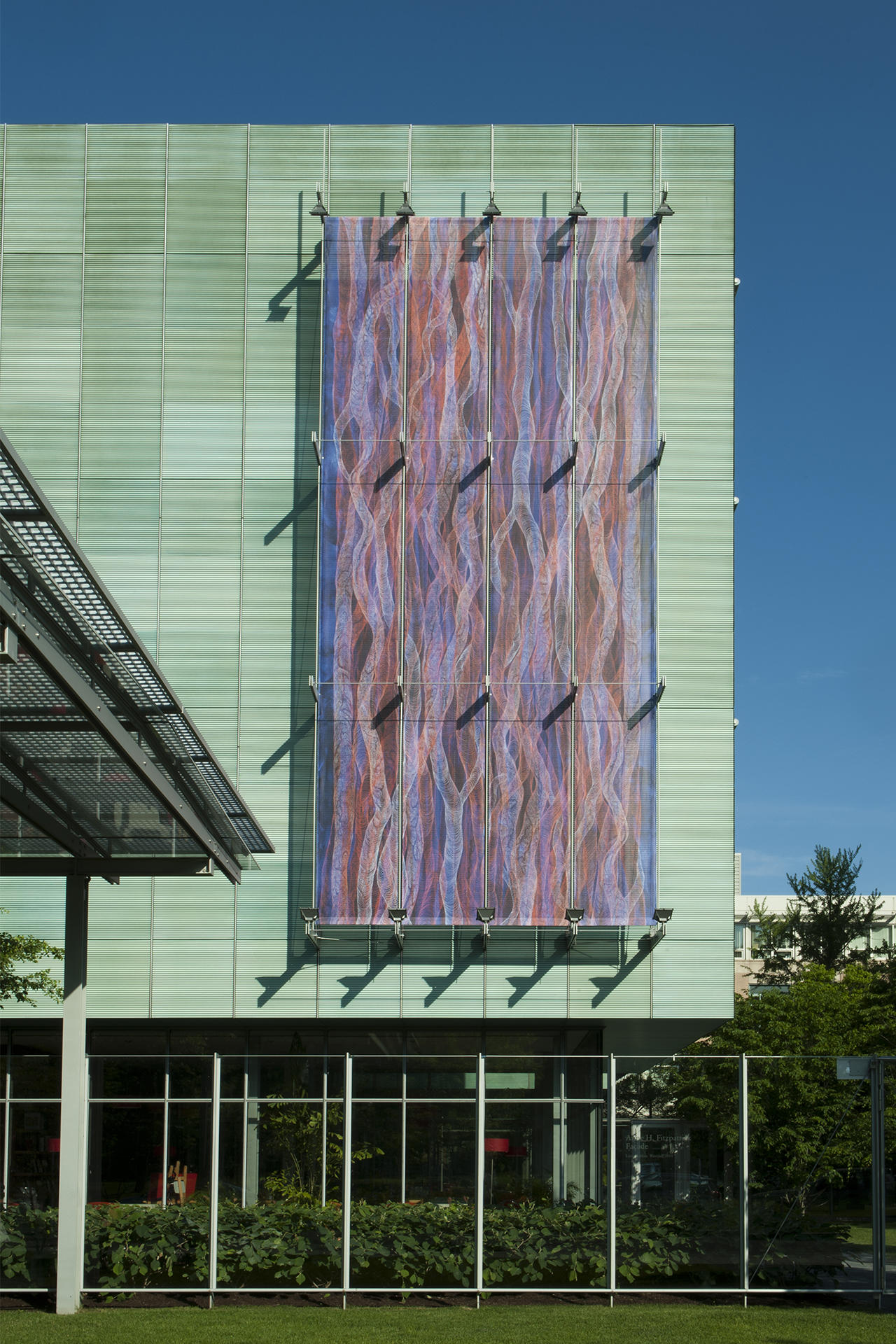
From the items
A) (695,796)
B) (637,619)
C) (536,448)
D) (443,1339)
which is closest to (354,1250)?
(443,1339)

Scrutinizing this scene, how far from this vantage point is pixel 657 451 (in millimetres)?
25828

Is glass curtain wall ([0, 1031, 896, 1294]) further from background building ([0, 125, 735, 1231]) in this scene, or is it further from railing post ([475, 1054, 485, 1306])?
background building ([0, 125, 735, 1231])

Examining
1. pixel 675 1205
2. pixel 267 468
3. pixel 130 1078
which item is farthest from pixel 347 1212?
pixel 267 468

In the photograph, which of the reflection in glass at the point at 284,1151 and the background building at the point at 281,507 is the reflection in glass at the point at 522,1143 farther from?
the reflection in glass at the point at 284,1151

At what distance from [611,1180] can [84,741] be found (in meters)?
9.64

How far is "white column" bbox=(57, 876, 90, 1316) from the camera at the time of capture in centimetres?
1800

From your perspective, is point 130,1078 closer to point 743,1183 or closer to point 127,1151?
point 127,1151

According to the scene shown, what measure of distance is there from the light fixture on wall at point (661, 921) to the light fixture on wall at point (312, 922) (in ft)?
18.3

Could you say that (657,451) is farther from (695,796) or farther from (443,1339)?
(443,1339)

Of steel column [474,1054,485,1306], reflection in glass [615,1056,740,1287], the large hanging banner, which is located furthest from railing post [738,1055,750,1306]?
the large hanging banner

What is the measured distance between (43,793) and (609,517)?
12.5 meters

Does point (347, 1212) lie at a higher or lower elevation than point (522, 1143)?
higher

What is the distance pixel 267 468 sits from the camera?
26.1 meters

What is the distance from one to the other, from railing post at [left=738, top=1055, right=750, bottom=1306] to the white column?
8344mm
